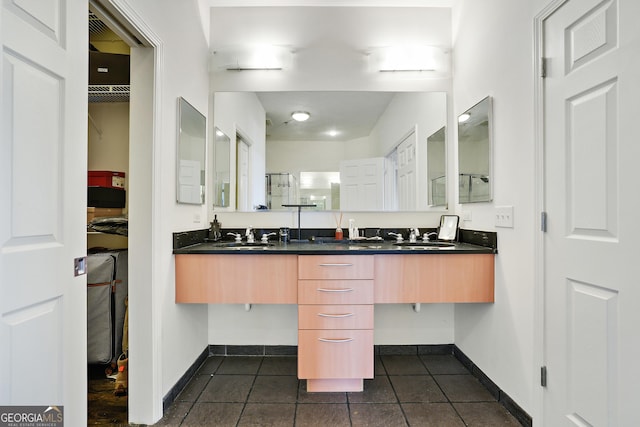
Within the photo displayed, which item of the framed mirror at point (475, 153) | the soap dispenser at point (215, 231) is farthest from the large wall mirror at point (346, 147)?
the soap dispenser at point (215, 231)

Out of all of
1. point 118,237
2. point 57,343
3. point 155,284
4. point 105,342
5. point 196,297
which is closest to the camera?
point 57,343

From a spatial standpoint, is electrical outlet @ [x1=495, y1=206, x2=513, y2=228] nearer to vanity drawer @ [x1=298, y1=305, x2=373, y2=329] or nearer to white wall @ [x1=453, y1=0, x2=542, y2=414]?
white wall @ [x1=453, y1=0, x2=542, y2=414]

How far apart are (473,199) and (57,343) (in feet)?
7.48

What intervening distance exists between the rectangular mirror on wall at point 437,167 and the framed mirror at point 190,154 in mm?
1767

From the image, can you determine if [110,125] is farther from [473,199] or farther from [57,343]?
[473,199]

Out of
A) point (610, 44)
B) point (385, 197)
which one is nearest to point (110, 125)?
point (385, 197)

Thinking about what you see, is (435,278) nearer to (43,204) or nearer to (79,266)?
(79,266)

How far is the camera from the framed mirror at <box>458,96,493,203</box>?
1.91 metres

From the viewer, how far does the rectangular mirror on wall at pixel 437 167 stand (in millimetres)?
2451

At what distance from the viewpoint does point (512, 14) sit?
1.68m

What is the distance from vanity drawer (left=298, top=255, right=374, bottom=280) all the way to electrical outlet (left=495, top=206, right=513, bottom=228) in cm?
77

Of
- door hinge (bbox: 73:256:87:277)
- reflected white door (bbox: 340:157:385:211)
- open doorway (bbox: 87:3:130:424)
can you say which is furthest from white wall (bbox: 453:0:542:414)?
open doorway (bbox: 87:3:130:424)

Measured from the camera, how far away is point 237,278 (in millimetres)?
1854

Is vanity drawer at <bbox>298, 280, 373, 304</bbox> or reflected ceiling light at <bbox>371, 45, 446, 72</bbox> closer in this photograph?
vanity drawer at <bbox>298, 280, 373, 304</bbox>
